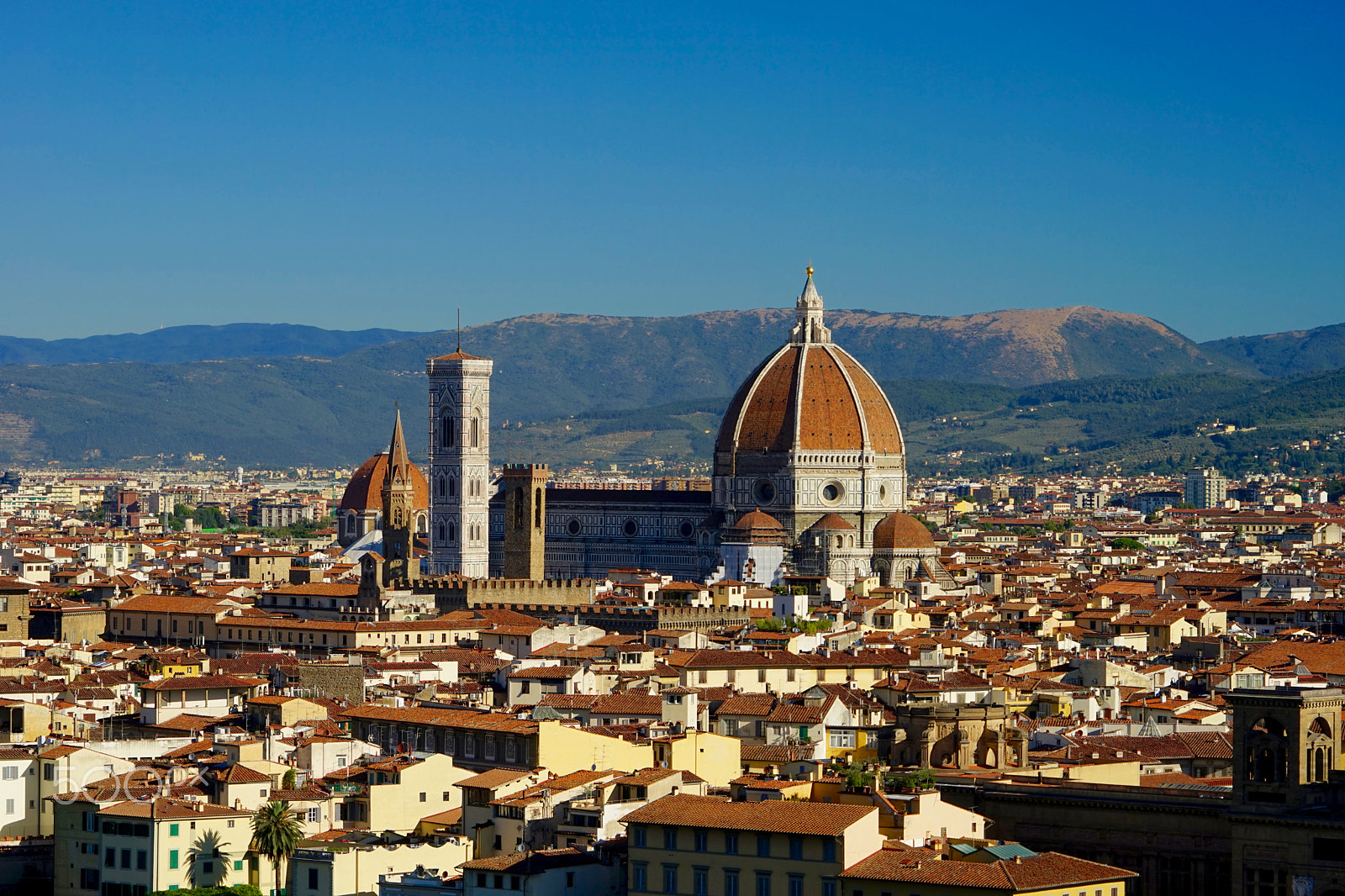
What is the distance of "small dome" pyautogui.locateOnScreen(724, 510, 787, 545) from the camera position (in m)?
119

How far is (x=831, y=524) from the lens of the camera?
12138cm

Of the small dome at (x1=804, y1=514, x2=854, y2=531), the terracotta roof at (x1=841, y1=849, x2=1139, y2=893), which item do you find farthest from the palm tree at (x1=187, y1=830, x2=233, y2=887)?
the small dome at (x1=804, y1=514, x2=854, y2=531)

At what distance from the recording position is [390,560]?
101m

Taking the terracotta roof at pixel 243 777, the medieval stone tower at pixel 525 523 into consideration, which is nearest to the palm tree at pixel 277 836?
the terracotta roof at pixel 243 777

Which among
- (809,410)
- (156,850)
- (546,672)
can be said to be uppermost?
(809,410)

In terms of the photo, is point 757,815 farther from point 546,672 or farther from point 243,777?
point 546,672

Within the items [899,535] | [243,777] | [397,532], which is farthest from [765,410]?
[243,777]

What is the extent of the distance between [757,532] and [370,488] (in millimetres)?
39141

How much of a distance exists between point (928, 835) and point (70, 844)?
44.8ft

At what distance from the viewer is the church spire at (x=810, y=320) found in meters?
135

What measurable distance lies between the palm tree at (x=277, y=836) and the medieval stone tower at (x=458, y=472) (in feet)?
264

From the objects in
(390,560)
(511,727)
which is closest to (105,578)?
(390,560)

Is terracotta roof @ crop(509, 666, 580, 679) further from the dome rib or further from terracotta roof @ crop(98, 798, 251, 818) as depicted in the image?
the dome rib

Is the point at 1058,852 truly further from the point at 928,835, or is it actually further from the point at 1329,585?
the point at 1329,585
